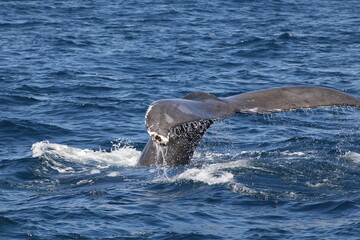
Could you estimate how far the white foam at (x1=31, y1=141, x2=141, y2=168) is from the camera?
1324 centimetres

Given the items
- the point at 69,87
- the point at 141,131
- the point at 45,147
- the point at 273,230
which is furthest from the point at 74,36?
the point at 273,230

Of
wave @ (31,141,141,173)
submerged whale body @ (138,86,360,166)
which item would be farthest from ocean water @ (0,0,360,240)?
submerged whale body @ (138,86,360,166)

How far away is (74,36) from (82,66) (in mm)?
4714

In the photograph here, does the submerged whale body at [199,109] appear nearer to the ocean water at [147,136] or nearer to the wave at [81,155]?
the ocean water at [147,136]

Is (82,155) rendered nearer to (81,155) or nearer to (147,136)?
(81,155)

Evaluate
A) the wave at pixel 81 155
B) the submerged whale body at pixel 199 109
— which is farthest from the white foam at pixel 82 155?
the submerged whale body at pixel 199 109

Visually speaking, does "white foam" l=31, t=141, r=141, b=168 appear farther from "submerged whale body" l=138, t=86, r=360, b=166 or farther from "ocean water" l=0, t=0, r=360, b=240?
"submerged whale body" l=138, t=86, r=360, b=166

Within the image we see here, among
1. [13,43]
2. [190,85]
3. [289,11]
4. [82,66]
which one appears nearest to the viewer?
[190,85]

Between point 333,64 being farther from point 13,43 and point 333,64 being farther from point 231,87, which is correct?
point 13,43

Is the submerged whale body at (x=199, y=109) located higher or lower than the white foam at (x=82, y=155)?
higher

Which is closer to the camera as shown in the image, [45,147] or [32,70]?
[45,147]

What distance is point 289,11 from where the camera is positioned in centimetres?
3525

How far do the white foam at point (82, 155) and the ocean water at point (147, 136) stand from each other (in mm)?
37

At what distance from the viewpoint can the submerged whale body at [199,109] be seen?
763cm
